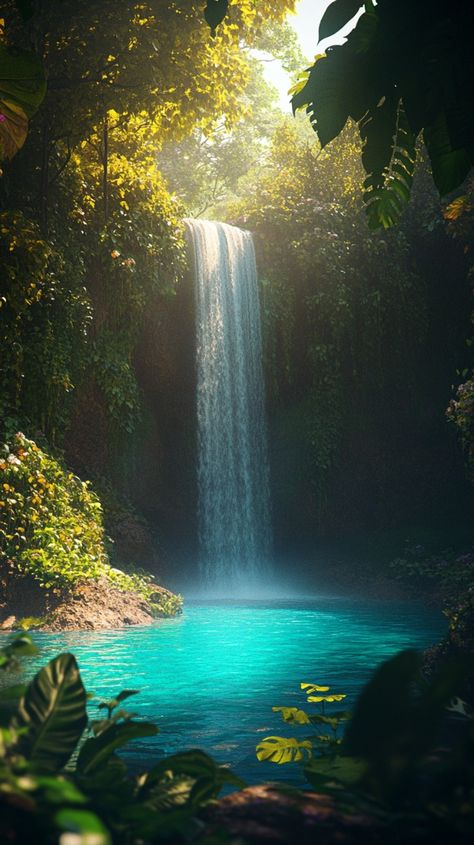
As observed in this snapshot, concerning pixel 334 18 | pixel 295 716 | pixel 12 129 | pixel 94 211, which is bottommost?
pixel 295 716

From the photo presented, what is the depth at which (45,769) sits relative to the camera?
1565mm

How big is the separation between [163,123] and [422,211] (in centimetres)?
706

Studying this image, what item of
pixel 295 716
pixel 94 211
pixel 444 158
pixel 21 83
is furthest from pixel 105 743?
pixel 94 211

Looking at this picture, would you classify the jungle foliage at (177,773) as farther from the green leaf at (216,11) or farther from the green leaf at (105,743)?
the green leaf at (216,11)

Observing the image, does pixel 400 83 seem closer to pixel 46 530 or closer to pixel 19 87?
pixel 19 87

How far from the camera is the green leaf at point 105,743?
1.89 metres

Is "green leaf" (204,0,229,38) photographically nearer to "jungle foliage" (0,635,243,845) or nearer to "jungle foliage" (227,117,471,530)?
"jungle foliage" (0,635,243,845)

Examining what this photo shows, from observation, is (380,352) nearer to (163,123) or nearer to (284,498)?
(284,498)

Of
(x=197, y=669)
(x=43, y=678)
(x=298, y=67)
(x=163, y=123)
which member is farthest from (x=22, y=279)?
(x=298, y=67)

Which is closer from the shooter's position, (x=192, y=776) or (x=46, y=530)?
(x=192, y=776)

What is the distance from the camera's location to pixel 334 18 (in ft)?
7.50

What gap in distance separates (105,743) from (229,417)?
53.4 ft

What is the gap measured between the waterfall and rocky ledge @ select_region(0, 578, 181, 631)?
19.9ft

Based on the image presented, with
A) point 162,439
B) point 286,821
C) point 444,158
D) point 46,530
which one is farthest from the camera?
point 162,439
